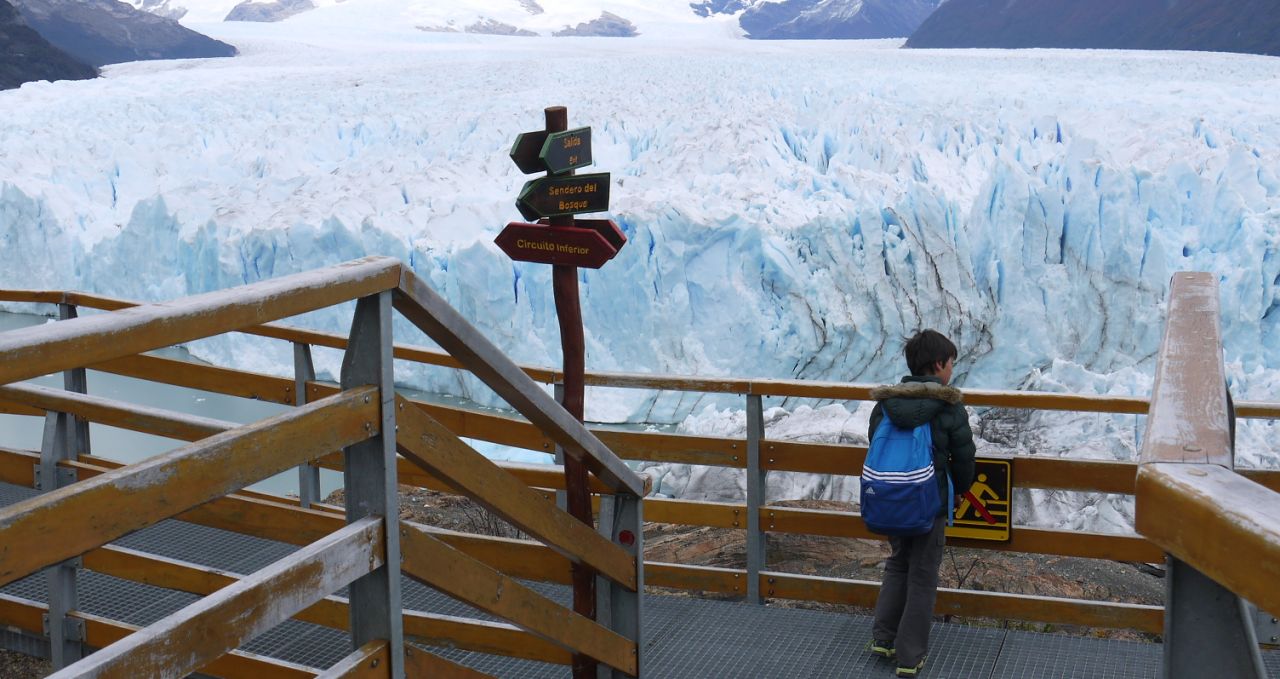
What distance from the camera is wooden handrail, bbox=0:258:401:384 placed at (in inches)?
44.6

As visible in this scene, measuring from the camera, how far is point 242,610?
4.47 feet

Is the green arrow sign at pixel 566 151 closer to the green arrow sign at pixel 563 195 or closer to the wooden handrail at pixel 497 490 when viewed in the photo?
the green arrow sign at pixel 563 195

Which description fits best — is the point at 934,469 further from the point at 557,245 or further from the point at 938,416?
the point at 557,245

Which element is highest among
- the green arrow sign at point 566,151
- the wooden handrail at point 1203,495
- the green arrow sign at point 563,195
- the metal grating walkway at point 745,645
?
the green arrow sign at point 566,151

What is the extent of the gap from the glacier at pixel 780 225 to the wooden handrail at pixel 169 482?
721 cm

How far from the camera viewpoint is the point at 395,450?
1.64 metres

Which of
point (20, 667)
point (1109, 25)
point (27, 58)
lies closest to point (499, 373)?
point (20, 667)

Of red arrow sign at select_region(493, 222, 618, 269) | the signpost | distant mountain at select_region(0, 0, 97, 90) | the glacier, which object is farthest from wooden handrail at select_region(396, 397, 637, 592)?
distant mountain at select_region(0, 0, 97, 90)

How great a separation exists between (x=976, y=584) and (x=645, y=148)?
36.2ft

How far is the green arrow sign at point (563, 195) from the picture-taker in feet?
9.89

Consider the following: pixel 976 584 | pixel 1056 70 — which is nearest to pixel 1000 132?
pixel 1056 70

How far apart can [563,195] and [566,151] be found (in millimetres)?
121

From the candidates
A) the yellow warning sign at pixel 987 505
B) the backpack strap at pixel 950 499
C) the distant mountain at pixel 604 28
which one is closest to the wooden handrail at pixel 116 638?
the backpack strap at pixel 950 499

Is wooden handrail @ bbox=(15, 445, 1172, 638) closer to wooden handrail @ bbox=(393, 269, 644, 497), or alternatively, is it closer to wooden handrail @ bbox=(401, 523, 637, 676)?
wooden handrail @ bbox=(401, 523, 637, 676)
